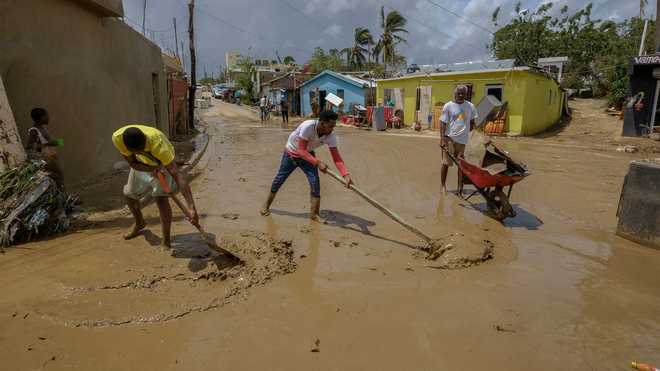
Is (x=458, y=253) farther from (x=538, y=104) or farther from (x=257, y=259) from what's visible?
(x=538, y=104)

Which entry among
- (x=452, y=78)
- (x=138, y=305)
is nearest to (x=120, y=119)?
(x=138, y=305)

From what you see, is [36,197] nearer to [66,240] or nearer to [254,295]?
[66,240]

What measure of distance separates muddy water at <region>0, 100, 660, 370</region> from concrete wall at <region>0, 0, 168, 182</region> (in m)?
1.95

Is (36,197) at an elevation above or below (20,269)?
above

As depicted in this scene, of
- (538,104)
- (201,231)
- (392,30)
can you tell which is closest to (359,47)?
(392,30)

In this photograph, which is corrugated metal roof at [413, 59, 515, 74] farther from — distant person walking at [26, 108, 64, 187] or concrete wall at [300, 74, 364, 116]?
distant person walking at [26, 108, 64, 187]

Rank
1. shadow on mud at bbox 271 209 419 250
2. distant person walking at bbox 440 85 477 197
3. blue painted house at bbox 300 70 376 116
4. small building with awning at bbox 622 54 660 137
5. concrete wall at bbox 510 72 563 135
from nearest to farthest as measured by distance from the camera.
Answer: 1. shadow on mud at bbox 271 209 419 250
2. distant person walking at bbox 440 85 477 197
3. small building with awning at bbox 622 54 660 137
4. concrete wall at bbox 510 72 563 135
5. blue painted house at bbox 300 70 376 116

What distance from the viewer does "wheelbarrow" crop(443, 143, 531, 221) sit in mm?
4676

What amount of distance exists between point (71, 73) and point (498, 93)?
14.7 metres

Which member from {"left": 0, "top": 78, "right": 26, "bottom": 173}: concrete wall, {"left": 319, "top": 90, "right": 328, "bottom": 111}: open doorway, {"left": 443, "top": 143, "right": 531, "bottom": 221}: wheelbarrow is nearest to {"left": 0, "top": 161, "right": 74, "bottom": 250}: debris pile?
{"left": 0, "top": 78, "right": 26, "bottom": 173}: concrete wall

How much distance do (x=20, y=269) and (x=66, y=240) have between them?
643 mm

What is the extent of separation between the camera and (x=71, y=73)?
606 cm

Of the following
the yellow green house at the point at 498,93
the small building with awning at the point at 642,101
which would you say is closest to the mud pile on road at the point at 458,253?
the yellow green house at the point at 498,93

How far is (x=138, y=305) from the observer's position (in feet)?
9.63
